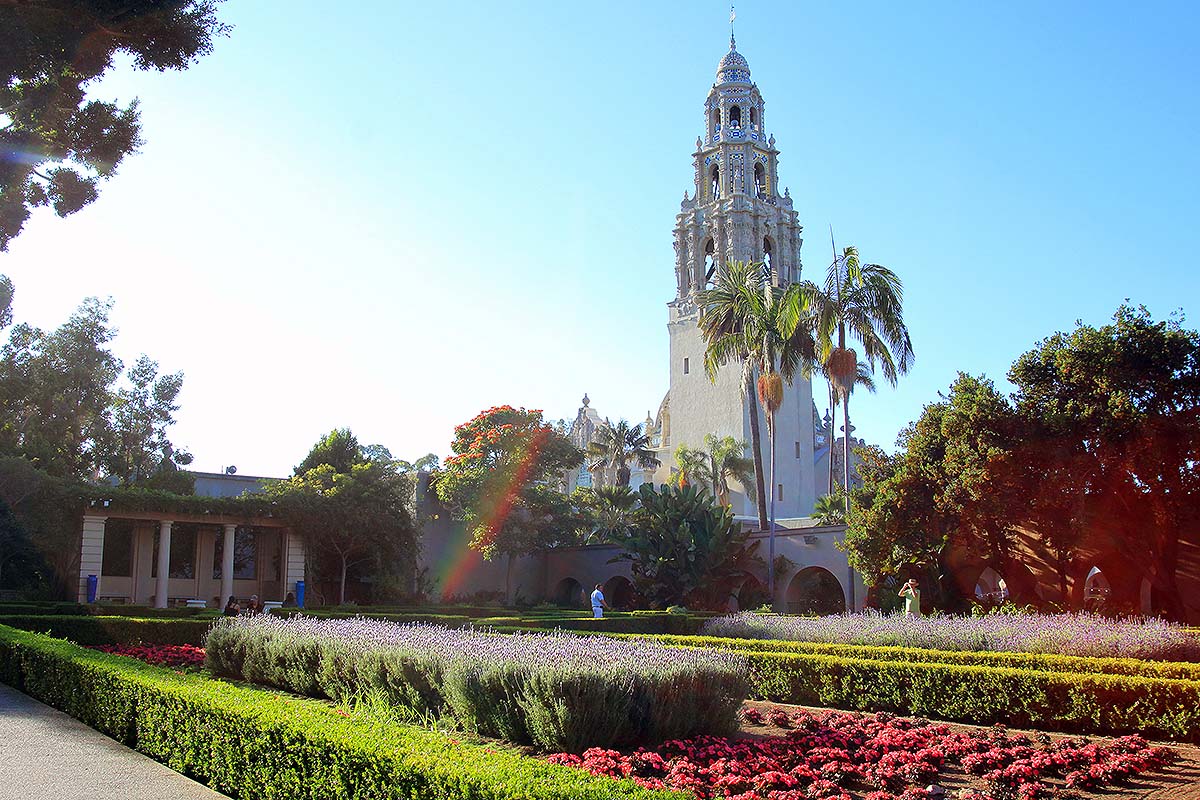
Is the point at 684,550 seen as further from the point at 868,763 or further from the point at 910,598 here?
the point at 868,763

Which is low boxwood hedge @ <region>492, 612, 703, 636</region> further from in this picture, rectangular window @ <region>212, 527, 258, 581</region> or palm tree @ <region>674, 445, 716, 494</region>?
palm tree @ <region>674, 445, 716, 494</region>

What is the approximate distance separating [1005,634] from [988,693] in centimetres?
437

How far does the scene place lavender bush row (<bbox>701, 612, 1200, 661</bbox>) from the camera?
13688 millimetres

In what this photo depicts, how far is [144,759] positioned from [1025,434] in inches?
692

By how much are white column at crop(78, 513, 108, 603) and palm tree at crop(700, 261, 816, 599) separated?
20398 mm

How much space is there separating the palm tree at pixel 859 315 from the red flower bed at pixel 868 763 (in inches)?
875

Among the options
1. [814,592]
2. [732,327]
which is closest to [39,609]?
[732,327]

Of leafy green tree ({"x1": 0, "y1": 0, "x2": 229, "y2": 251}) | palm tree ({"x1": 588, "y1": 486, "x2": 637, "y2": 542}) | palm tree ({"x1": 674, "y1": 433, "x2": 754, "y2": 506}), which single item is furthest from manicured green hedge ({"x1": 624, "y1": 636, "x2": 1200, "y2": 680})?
palm tree ({"x1": 674, "y1": 433, "x2": 754, "y2": 506})

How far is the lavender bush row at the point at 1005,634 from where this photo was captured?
44.9ft

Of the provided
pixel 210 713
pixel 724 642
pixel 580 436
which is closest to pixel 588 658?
pixel 210 713

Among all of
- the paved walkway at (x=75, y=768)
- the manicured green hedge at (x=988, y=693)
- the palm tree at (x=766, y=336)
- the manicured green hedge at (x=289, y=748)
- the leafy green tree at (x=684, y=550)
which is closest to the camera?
the manicured green hedge at (x=289, y=748)

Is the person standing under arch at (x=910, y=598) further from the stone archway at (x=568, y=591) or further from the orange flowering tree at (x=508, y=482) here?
the stone archway at (x=568, y=591)

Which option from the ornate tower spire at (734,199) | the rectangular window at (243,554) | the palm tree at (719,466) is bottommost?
→ the rectangular window at (243,554)

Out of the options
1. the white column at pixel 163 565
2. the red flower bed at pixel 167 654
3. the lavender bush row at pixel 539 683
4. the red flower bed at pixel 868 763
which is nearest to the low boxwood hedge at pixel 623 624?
the red flower bed at pixel 167 654
